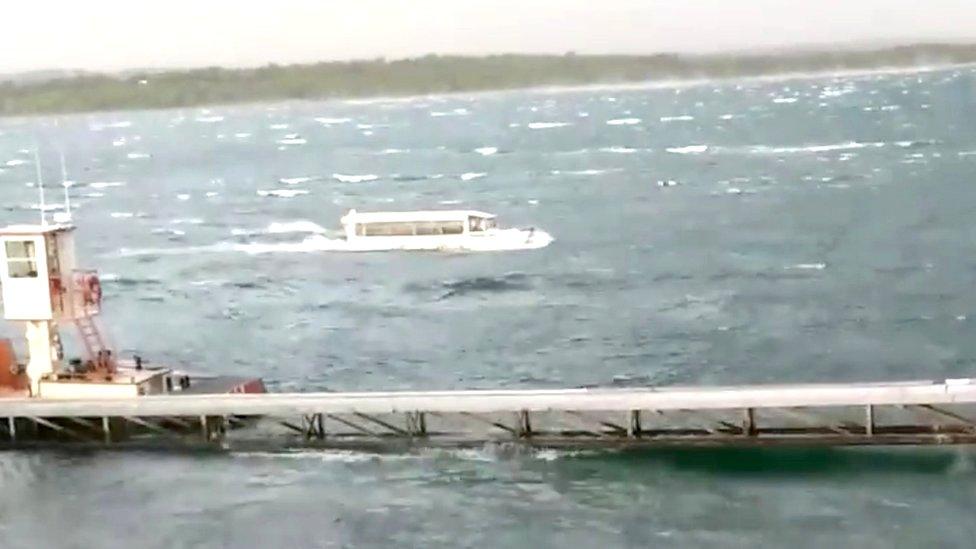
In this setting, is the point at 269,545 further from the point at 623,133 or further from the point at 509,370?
the point at 623,133

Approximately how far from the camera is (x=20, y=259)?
35.1 metres

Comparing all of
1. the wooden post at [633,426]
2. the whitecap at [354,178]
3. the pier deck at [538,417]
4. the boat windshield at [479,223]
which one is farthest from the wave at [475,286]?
the whitecap at [354,178]

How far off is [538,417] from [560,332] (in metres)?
18.2

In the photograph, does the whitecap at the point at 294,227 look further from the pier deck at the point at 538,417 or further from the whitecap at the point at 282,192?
the pier deck at the point at 538,417

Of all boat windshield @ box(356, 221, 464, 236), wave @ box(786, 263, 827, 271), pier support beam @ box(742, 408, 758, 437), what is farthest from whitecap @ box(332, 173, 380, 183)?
pier support beam @ box(742, 408, 758, 437)

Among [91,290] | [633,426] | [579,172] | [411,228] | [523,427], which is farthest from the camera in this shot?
[579,172]

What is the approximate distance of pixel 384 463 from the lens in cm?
3350

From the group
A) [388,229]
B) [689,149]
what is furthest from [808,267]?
[689,149]

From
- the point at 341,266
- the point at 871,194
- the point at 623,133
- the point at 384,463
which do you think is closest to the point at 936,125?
the point at 623,133

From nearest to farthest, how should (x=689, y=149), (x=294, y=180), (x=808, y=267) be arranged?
1. (x=808, y=267)
2. (x=294, y=180)
3. (x=689, y=149)

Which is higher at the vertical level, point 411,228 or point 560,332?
point 411,228

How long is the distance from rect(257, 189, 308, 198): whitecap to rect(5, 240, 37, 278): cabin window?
3400 inches

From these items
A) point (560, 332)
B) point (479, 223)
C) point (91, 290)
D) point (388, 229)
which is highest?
point (91, 290)

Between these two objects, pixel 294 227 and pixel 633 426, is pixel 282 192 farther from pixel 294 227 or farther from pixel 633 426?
pixel 633 426
